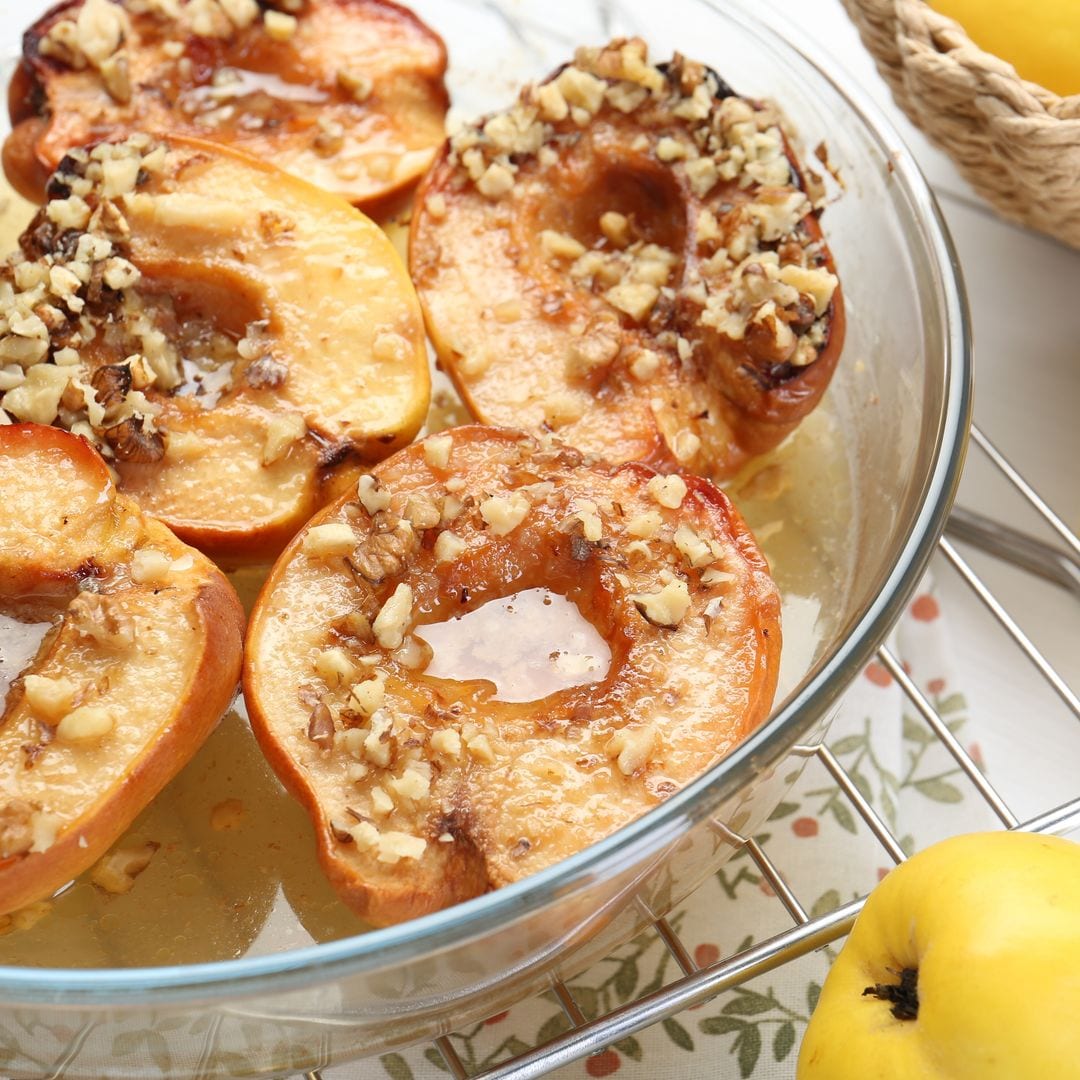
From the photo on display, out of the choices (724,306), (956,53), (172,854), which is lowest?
(172,854)

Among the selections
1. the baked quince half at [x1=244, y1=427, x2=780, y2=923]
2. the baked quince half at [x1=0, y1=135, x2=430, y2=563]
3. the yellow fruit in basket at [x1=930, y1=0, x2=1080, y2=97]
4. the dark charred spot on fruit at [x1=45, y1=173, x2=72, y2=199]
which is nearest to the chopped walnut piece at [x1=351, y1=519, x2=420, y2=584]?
the baked quince half at [x1=244, y1=427, x2=780, y2=923]

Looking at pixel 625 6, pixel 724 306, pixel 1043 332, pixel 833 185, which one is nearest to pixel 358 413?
pixel 724 306

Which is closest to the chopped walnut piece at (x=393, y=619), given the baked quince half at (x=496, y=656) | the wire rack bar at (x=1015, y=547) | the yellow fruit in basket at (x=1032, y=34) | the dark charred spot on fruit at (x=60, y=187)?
the baked quince half at (x=496, y=656)

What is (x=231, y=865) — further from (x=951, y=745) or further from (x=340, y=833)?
(x=951, y=745)

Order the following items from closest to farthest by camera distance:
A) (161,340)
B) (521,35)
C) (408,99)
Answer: (161,340)
(408,99)
(521,35)

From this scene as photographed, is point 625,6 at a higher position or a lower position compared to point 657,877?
higher

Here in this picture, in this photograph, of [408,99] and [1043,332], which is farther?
[1043,332]

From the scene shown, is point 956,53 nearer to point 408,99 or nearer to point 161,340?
point 408,99
